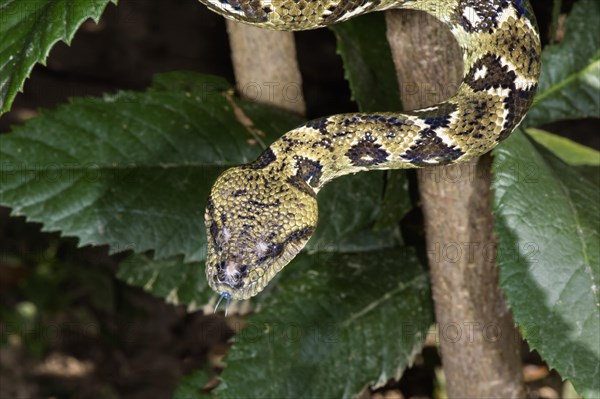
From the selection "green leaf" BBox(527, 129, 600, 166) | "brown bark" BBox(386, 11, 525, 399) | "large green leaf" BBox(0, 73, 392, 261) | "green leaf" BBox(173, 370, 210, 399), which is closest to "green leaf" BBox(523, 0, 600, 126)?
"green leaf" BBox(527, 129, 600, 166)

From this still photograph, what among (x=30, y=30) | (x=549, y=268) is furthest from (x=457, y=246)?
(x=30, y=30)

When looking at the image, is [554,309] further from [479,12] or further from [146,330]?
[146,330]

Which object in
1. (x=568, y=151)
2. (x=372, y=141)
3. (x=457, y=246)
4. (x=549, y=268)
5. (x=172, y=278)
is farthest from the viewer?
(x=172, y=278)

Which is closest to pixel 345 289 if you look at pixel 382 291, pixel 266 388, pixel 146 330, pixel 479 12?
pixel 382 291

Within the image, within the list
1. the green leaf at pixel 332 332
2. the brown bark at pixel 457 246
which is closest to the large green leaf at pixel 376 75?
the brown bark at pixel 457 246

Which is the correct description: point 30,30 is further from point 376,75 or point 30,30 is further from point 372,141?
point 376,75
